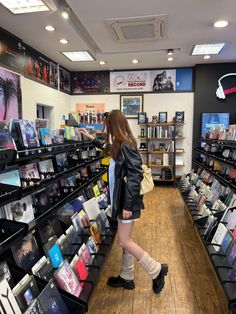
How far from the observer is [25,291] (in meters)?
1.43

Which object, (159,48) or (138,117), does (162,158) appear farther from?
(159,48)

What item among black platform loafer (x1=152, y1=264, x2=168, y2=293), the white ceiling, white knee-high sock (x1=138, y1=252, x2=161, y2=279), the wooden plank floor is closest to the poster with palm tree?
the white ceiling

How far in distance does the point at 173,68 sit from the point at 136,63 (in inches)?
44.4

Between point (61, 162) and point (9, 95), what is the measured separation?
2.37 metres

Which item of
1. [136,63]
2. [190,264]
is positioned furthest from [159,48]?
[190,264]

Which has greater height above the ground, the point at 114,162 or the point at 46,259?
the point at 114,162

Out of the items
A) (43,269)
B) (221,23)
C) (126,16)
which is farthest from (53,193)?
(221,23)

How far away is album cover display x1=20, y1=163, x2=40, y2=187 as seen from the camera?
1.94 metres

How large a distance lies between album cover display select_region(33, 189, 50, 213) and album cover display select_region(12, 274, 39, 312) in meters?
0.68

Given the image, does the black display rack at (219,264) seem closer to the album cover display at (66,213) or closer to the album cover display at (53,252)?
the album cover display at (53,252)

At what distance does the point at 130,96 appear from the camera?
7258 mm

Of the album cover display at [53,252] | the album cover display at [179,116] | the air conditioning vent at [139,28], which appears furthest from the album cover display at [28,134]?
the album cover display at [179,116]

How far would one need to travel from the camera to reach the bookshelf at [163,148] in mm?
7062

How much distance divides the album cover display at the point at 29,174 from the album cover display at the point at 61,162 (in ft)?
1.29
